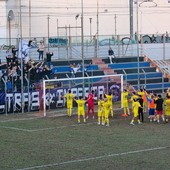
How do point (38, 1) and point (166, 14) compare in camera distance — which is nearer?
point (38, 1)

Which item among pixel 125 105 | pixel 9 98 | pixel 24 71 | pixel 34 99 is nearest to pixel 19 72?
pixel 24 71

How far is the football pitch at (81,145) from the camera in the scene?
1789 cm

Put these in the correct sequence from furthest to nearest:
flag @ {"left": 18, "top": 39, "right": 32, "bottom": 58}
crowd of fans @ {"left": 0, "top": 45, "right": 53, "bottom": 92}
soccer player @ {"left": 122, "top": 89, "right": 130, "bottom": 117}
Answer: flag @ {"left": 18, "top": 39, "right": 32, "bottom": 58}
crowd of fans @ {"left": 0, "top": 45, "right": 53, "bottom": 92}
soccer player @ {"left": 122, "top": 89, "right": 130, "bottom": 117}

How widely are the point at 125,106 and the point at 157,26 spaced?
2548 centimetres

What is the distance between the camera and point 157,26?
179 ft

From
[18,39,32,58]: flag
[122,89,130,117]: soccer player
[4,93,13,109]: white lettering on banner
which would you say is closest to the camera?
[122,89,130,117]: soccer player

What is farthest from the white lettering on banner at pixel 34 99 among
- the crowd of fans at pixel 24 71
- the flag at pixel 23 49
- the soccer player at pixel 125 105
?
the soccer player at pixel 125 105

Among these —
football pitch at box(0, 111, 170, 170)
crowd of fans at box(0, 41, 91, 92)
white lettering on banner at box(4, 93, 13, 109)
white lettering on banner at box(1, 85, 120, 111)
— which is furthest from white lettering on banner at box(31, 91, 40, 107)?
football pitch at box(0, 111, 170, 170)

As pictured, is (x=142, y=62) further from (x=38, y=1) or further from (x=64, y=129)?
(x=64, y=129)

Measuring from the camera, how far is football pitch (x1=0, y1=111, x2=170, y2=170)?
1789 centimetres

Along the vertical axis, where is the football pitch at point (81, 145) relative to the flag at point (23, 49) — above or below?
below

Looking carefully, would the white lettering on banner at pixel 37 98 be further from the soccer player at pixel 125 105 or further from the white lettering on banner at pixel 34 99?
the soccer player at pixel 125 105

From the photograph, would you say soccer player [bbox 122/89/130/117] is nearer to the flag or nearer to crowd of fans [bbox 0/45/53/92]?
crowd of fans [bbox 0/45/53/92]

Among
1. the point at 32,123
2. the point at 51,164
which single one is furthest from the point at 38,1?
the point at 51,164
